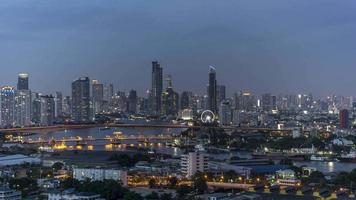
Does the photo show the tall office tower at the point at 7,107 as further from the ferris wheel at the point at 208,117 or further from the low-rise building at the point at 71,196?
the low-rise building at the point at 71,196

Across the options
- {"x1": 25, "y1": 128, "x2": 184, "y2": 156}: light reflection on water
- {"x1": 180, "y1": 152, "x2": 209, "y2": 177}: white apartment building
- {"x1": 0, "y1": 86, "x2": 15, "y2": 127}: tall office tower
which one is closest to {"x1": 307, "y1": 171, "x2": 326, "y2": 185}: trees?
{"x1": 180, "y1": 152, "x2": 209, "y2": 177}: white apartment building

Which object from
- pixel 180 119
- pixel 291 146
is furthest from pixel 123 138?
pixel 180 119

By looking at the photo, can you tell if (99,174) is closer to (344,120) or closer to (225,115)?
(344,120)

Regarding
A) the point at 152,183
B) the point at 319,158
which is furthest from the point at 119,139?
the point at 152,183

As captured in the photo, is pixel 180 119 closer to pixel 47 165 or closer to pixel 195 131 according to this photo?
pixel 195 131

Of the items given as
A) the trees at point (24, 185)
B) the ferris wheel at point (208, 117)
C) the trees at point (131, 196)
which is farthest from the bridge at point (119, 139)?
the trees at point (131, 196)

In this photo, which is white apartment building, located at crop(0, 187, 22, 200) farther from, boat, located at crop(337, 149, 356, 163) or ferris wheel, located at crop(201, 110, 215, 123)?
ferris wheel, located at crop(201, 110, 215, 123)
